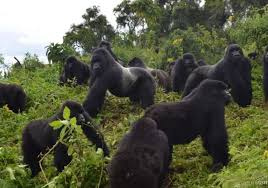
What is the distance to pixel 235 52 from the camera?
997cm

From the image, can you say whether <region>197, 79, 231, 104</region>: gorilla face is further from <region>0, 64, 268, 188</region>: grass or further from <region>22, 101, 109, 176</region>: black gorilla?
<region>22, 101, 109, 176</region>: black gorilla

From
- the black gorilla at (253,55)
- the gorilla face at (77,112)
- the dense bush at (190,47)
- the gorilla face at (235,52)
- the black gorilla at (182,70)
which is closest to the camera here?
the gorilla face at (77,112)

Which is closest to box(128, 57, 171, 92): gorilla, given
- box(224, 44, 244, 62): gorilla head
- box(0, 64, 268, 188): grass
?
box(0, 64, 268, 188): grass

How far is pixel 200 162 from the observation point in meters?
6.62

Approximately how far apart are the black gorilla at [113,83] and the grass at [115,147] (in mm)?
286

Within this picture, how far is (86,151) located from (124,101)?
505 centimetres

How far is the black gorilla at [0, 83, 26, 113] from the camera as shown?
10.8m

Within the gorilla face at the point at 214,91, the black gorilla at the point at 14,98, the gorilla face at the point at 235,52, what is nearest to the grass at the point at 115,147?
the black gorilla at the point at 14,98

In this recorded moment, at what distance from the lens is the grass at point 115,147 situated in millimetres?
5336

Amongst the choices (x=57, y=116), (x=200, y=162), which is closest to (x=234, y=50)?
(x=200, y=162)

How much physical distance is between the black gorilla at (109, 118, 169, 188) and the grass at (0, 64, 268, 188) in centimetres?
54

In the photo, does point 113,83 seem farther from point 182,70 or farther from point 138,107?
point 182,70

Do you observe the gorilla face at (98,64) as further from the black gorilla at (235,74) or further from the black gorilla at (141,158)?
the black gorilla at (141,158)

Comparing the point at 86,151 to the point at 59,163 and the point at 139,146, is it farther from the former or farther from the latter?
the point at 139,146
